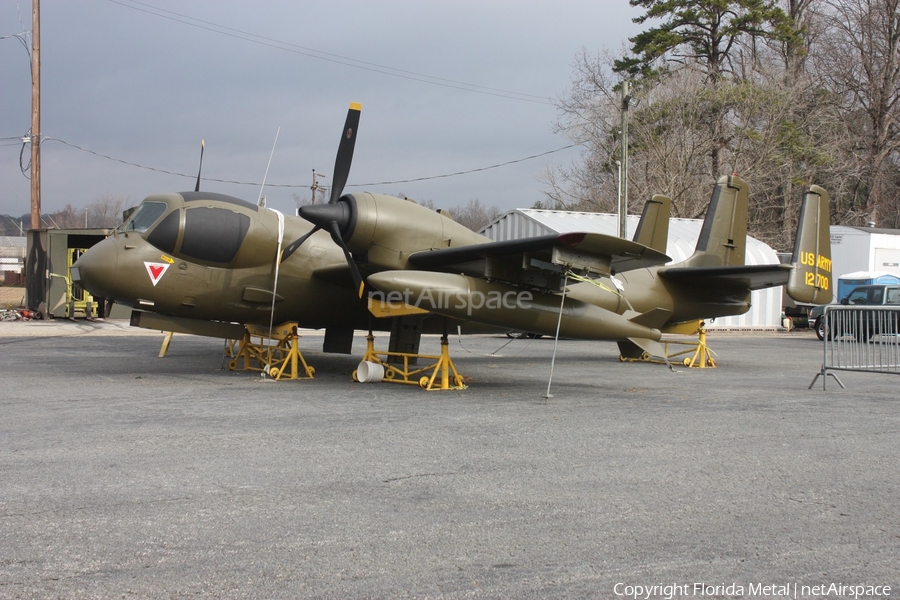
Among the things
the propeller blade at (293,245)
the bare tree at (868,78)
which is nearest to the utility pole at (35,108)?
the propeller blade at (293,245)

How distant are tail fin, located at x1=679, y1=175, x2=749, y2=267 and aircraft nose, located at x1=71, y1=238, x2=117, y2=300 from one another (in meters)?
12.0

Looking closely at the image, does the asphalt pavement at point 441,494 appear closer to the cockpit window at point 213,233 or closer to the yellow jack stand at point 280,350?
the yellow jack stand at point 280,350

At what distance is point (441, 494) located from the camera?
5105 mm

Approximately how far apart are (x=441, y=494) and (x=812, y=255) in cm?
1210

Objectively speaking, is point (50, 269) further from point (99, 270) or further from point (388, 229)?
point (388, 229)

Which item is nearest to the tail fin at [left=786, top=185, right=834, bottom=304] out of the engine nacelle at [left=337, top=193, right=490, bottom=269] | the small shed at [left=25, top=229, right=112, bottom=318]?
the engine nacelle at [left=337, top=193, right=490, bottom=269]

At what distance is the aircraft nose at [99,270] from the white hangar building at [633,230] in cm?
1870

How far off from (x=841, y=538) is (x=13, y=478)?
19.0 ft

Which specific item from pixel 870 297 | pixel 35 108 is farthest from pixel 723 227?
pixel 35 108

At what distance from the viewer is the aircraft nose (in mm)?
10812

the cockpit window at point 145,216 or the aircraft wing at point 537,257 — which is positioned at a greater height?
the cockpit window at point 145,216

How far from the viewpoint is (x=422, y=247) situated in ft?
36.4

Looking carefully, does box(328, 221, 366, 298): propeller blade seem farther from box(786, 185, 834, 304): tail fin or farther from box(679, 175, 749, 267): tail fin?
box(679, 175, 749, 267): tail fin

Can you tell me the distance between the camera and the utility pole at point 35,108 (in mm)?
26828
